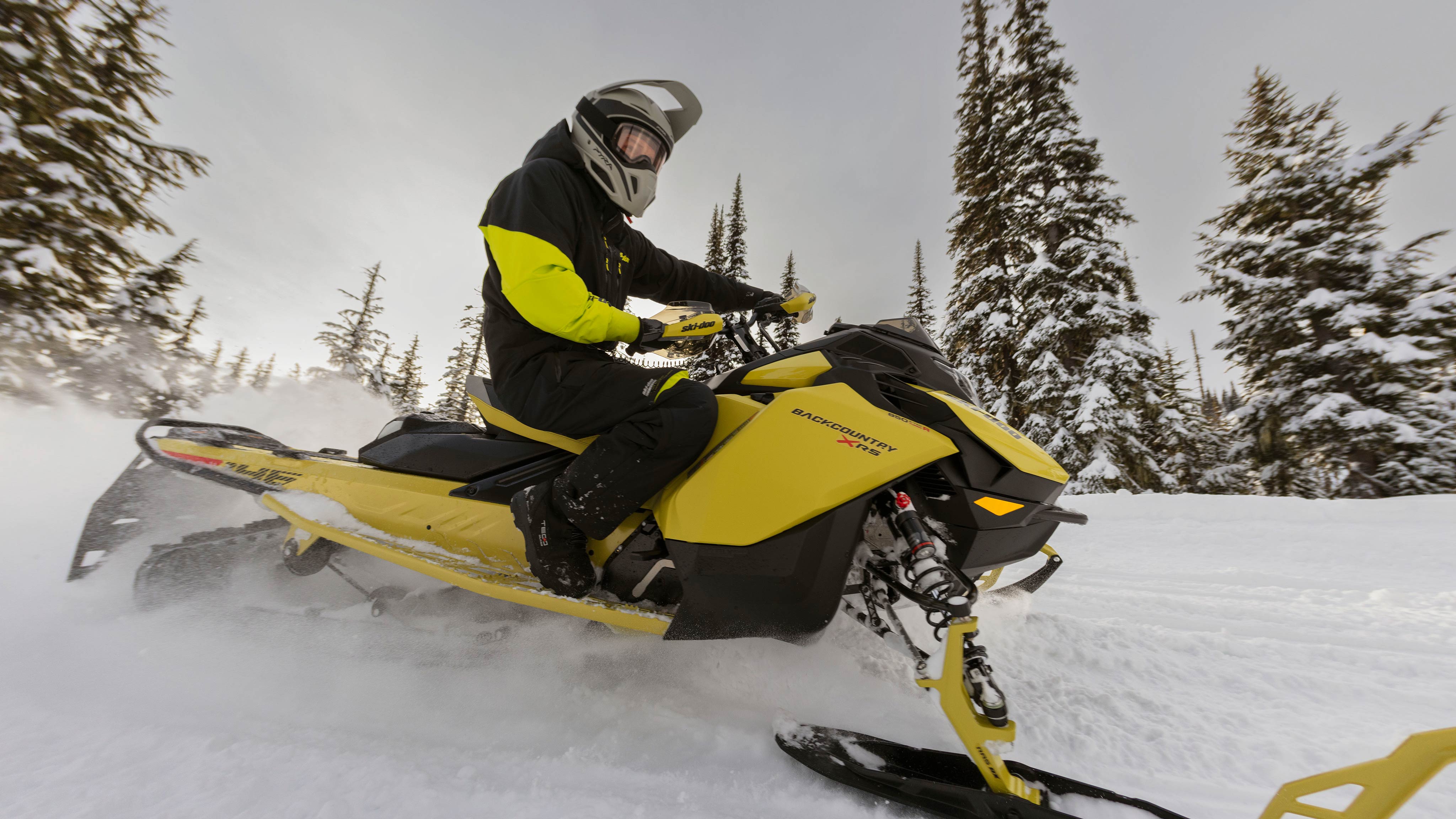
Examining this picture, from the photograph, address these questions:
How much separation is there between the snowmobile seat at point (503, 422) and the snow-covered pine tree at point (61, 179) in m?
8.58

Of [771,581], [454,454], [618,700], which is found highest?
[454,454]

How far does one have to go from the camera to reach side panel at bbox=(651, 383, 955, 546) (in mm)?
1463

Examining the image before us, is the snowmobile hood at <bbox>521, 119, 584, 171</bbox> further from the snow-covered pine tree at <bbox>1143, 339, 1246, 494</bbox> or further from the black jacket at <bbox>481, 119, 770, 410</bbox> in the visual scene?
the snow-covered pine tree at <bbox>1143, 339, 1246, 494</bbox>

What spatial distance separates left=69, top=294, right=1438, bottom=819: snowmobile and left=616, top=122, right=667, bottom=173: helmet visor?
2.20ft

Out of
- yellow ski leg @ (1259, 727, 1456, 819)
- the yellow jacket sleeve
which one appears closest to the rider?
the yellow jacket sleeve

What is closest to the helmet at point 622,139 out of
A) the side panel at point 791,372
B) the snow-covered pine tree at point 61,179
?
the side panel at point 791,372

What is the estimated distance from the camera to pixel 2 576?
7.44 ft

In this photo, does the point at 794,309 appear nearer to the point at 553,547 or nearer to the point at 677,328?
the point at 677,328

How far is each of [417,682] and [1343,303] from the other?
13.4 meters

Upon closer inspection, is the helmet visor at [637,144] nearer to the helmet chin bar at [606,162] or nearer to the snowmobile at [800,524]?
the helmet chin bar at [606,162]

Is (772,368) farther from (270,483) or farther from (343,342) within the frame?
(343,342)

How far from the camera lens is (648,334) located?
5.98 ft

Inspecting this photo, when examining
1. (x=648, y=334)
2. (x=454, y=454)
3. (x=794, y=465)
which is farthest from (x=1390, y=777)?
(x=454, y=454)

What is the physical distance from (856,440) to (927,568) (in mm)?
394
